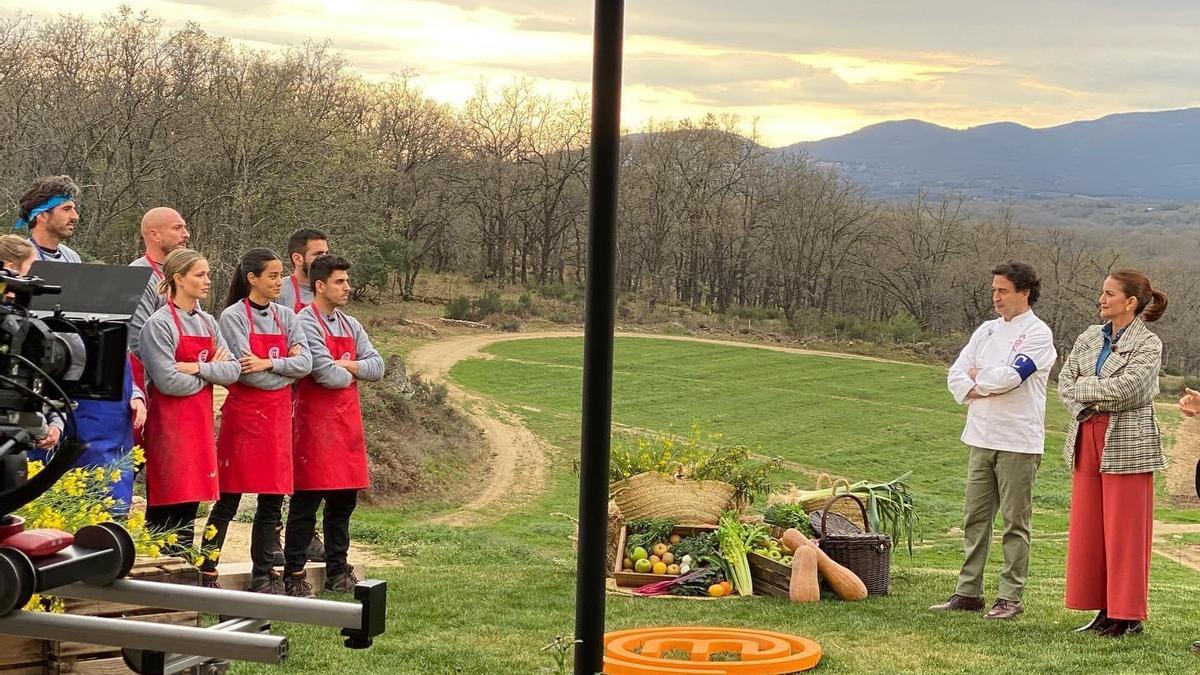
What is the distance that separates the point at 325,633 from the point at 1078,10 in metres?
32.2

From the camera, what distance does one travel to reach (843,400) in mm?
19188

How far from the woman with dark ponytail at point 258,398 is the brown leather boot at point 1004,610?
261cm

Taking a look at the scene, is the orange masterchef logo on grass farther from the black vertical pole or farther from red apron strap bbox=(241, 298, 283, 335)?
the black vertical pole

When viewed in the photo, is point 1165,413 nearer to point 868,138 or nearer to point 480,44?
point 480,44

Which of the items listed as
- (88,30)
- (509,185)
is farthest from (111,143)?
(509,185)

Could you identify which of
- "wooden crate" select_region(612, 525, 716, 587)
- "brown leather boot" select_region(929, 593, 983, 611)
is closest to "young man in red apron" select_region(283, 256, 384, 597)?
"wooden crate" select_region(612, 525, 716, 587)

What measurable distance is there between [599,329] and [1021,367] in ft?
10.7

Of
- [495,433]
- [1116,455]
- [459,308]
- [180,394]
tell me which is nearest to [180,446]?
[180,394]

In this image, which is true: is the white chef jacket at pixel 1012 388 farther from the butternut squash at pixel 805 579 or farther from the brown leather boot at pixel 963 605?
the butternut squash at pixel 805 579

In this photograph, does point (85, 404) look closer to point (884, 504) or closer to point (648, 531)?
point (648, 531)

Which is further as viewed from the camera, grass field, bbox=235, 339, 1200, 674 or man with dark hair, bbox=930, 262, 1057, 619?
man with dark hair, bbox=930, 262, 1057, 619

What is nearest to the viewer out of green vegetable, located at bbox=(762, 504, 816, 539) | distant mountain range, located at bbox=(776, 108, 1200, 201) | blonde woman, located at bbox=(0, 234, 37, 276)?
blonde woman, located at bbox=(0, 234, 37, 276)

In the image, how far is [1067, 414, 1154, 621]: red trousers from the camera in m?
4.55

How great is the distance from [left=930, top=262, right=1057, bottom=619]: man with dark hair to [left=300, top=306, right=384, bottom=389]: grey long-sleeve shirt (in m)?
2.20
